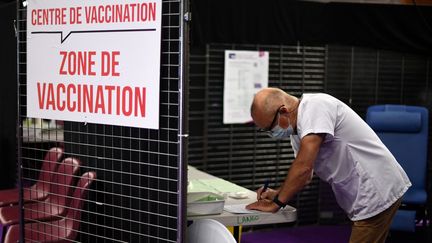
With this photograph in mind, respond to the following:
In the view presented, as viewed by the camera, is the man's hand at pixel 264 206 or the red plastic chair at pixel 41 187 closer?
the man's hand at pixel 264 206

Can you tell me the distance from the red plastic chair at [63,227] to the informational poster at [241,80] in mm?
2253

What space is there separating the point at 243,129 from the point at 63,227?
2.66m

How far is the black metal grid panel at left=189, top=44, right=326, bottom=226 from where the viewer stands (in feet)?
16.6

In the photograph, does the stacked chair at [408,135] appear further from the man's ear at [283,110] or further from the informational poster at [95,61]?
the informational poster at [95,61]

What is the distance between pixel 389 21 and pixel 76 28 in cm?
371

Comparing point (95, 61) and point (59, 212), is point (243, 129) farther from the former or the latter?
point (95, 61)

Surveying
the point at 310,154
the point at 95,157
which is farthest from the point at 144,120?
the point at 310,154

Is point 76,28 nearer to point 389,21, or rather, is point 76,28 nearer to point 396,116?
point 396,116

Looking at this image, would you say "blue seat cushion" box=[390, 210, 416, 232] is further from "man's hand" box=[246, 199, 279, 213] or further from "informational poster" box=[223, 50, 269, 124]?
"man's hand" box=[246, 199, 279, 213]

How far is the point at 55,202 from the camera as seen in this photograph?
143 inches

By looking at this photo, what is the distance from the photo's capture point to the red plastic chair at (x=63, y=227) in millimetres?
2750

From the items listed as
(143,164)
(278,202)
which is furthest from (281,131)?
(143,164)

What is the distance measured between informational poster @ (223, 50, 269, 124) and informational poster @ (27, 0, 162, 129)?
8.70 ft

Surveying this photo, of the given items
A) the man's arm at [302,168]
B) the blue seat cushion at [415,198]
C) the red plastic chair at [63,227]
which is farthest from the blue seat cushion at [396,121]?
the red plastic chair at [63,227]
